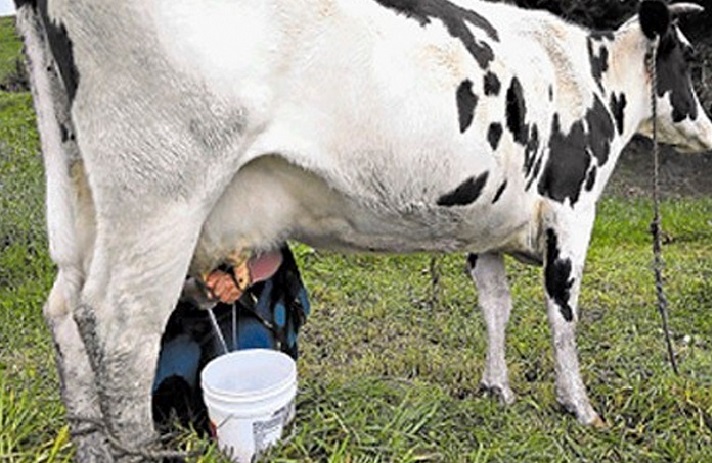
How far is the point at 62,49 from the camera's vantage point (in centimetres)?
249

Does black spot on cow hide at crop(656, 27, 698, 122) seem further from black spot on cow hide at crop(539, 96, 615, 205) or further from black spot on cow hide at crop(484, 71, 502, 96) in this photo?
black spot on cow hide at crop(484, 71, 502, 96)

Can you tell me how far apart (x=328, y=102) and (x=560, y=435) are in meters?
1.94

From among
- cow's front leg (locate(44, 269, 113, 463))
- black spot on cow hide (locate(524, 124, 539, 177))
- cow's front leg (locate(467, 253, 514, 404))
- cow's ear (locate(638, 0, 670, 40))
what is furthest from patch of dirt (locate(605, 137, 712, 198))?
cow's front leg (locate(44, 269, 113, 463))

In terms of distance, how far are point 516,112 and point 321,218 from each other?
99 centimetres

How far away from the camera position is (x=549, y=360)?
500 cm

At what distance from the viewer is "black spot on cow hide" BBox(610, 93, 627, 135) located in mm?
4363

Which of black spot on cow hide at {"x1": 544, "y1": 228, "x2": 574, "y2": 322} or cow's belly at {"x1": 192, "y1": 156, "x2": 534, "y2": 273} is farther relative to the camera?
black spot on cow hide at {"x1": 544, "y1": 228, "x2": 574, "y2": 322}

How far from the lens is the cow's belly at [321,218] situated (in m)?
2.85

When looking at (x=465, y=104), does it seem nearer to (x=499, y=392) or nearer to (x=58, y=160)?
(x=58, y=160)

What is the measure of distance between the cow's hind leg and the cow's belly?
0.25 metres

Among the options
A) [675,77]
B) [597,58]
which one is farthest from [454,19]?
[675,77]

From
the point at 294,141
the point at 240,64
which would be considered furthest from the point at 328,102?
the point at 240,64

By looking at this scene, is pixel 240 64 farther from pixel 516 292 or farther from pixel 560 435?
pixel 516 292

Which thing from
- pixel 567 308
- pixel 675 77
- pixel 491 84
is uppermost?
pixel 491 84
